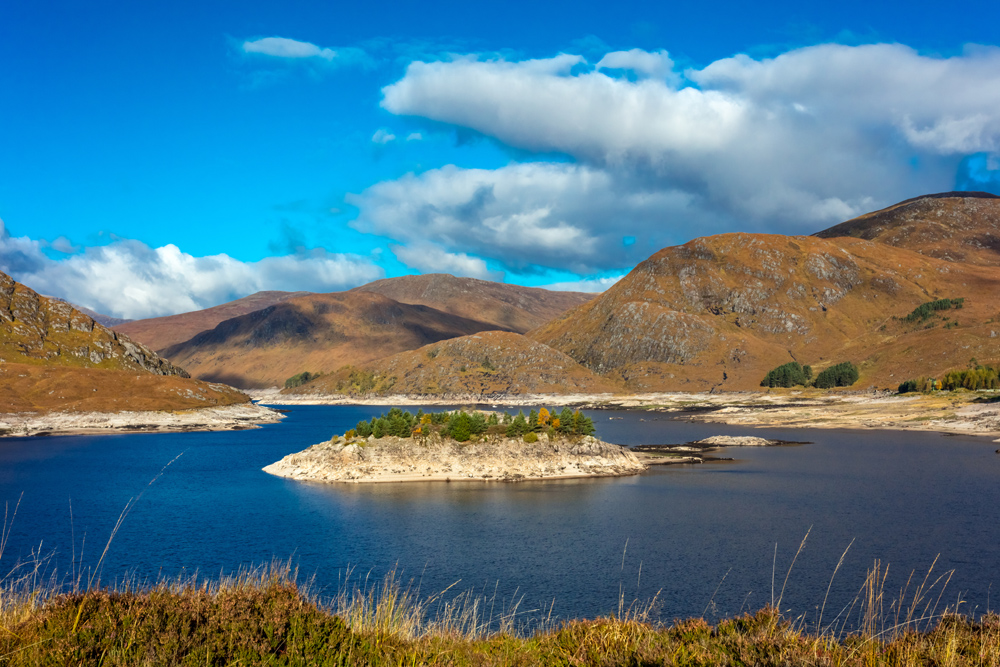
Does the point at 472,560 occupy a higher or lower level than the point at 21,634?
lower

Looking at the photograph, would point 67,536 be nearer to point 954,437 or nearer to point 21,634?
point 21,634

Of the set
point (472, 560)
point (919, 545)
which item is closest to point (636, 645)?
point (472, 560)

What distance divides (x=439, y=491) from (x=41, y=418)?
378ft

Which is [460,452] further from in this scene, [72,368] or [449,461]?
[72,368]

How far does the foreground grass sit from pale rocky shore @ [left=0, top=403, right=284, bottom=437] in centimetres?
14522

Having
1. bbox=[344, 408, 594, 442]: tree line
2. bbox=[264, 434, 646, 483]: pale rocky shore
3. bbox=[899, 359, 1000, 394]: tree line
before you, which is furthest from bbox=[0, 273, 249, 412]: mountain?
bbox=[899, 359, 1000, 394]: tree line

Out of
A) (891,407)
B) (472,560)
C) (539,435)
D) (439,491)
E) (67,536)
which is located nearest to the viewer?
(472,560)

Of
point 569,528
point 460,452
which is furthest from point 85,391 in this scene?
point 569,528

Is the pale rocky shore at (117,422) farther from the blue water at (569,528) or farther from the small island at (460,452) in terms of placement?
the small island at (460,452)

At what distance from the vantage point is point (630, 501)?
59750mm

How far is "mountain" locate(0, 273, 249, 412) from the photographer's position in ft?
469

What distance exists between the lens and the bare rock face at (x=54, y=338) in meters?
162

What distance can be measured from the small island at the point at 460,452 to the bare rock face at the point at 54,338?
122 metres

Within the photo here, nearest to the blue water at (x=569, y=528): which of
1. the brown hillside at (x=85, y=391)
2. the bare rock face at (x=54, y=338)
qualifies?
the brown hillside at (x=85, y=391)
